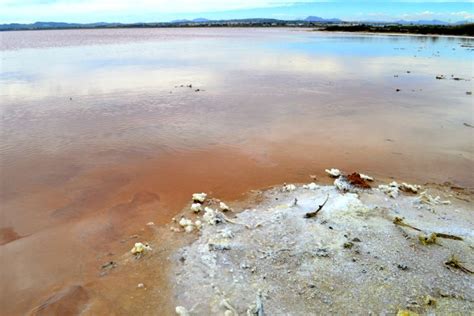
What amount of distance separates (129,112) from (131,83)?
21.1 ft

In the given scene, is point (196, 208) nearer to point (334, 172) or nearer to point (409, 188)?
point (334, 172)

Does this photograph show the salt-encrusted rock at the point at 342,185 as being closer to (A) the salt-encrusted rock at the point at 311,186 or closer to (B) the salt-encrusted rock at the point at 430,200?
(A) the salt-encrusted rock at the point at 311,186

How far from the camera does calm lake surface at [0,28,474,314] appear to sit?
22.3ft

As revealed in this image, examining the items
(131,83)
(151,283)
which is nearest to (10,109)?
(131,83)

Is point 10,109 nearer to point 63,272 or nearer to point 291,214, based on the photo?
point 63,272

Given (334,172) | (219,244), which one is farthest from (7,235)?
(334,172)

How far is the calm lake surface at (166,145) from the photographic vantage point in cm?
679

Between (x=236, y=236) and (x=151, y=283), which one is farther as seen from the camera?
(x=236, y=236)

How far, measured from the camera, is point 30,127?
40.6 ft

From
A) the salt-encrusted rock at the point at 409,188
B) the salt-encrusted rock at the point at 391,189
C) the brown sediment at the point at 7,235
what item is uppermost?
the salt-encrusted rock at the point at 391,189

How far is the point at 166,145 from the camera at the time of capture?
11125 millimetres

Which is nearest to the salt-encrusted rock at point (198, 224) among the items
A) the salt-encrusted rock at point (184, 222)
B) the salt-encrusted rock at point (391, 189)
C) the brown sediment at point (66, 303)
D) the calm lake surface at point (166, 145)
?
the salt-encrusted rock at point (184, 222)

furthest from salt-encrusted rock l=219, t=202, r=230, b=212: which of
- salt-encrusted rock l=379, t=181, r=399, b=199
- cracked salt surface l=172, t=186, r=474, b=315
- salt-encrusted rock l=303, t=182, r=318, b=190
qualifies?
salt-encrusted rock l=379, t=181, r=399, b=199

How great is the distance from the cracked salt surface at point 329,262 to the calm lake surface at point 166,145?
1807 mm
